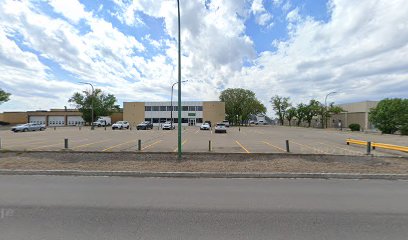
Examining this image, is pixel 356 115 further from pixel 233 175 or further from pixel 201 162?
pixel 233 175

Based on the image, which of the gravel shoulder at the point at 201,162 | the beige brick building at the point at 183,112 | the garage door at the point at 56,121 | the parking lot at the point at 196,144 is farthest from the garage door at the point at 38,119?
the gravel shoulder at the point at 201,162

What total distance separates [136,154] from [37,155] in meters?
4.65

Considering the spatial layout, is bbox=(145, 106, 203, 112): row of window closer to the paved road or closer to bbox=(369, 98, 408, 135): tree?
bbox=(369, 98, 408, 135): tree

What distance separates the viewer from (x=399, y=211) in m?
5.43

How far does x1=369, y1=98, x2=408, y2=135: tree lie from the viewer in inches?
1737

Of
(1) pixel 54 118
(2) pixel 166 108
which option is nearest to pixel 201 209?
(2) pixel 166 108

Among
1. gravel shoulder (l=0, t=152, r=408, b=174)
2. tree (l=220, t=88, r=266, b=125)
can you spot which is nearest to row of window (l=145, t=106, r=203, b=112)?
tree (l=220, t=88, r=266, b=125)

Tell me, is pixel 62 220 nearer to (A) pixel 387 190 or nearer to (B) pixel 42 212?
(B) pixel 42 212

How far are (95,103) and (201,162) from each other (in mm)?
73383

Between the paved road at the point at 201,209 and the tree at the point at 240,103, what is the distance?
7667 cm

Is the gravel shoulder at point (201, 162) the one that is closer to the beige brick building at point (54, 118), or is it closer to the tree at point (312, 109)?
the tree at point (312, 109)

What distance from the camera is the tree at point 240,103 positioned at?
277 feet

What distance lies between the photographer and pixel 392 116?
4525cm

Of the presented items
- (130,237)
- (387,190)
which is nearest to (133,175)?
(130,237)
